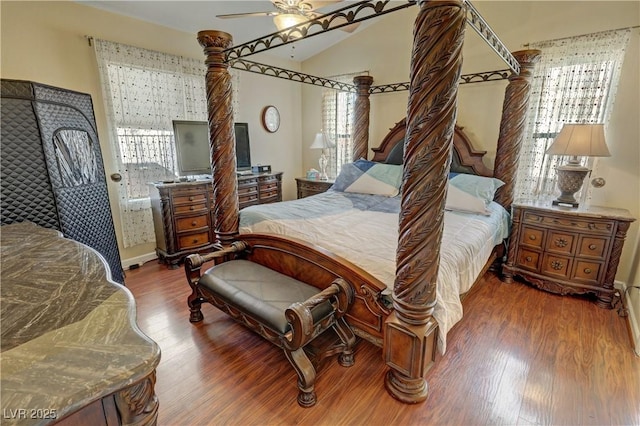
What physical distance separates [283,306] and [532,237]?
2576mm

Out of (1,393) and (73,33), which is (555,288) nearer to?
(1,393)

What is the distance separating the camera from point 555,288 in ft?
9.19

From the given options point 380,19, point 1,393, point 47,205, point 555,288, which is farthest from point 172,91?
point 555,288

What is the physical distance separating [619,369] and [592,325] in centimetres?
54

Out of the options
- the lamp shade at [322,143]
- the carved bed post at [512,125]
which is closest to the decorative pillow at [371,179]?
the lamp shade at [322,143]

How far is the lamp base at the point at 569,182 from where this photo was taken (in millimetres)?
2707

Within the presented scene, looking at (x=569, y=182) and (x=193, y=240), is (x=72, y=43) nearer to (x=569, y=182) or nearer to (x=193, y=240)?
(x=193, y=240)

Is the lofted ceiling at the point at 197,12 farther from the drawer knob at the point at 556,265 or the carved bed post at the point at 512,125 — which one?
the drawer knob at the point at 556,265

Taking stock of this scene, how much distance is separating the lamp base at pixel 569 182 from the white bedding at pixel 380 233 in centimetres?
51

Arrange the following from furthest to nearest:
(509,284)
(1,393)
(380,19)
A: 1. (380,19)
2. (509,284)
3. (1,393)

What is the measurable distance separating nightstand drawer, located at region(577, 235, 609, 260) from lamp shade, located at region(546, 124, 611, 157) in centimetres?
73

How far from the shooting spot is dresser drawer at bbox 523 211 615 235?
253 centimetres

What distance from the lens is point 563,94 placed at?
292cm

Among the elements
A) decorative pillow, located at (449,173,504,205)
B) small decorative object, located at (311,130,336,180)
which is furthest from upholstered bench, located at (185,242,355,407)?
small decorative object, located at (311,130,336,180)
